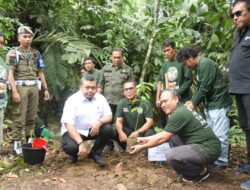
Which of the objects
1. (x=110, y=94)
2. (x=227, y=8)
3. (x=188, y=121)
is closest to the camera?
(x=188, y=121)

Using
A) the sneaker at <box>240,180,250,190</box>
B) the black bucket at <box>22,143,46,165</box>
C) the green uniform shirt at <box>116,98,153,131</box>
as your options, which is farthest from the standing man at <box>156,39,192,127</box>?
the black bucket at <box>22,143,46,165</box>

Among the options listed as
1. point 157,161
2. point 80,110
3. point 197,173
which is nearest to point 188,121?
point 197,173

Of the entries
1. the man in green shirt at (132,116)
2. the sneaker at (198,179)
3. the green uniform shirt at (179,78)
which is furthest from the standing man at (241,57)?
the man in green shirt at (132,116)

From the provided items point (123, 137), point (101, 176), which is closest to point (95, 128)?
point (123, 137)

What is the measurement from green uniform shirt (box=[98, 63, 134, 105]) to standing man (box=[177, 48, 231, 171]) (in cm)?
138

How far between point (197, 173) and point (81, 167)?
1.43 m

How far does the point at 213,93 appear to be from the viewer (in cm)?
411

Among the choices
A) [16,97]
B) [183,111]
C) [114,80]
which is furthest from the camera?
[114,80]

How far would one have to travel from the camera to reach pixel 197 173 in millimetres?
3619

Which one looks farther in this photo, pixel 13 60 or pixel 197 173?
pixel 13 60

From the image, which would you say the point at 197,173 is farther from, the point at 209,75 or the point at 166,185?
the point at 209,75

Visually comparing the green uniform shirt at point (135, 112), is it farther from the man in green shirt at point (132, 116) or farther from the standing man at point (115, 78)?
the standing man at point (115, 78)

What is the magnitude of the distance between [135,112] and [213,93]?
1.17m

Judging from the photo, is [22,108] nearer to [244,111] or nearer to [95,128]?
[95,128]
